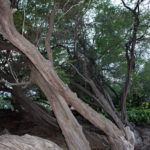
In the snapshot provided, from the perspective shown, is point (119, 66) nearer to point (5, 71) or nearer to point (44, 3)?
point (44, 3)

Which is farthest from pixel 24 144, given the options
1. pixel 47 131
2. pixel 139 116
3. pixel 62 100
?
pixel 139 116

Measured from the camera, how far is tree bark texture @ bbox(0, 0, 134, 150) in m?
3.36

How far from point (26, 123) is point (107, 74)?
3.74m

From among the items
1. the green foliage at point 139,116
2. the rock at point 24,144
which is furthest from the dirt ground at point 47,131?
the rock at point 24,144

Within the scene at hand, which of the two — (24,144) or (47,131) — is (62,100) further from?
(47,131)

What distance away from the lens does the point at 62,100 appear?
13.4 feet

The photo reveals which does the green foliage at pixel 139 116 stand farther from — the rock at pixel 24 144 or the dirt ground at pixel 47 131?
the rock at pixel 24 144

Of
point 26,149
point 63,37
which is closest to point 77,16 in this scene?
point 63,37

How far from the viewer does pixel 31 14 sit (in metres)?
5.39

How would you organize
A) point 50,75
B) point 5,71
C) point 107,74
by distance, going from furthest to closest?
point 107,74 → point 5,71 → point 50,75

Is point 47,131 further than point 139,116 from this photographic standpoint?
No

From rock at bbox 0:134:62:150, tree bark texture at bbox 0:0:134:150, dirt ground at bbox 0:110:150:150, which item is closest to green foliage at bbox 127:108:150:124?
dirt ground at bbox 0:110:150:150

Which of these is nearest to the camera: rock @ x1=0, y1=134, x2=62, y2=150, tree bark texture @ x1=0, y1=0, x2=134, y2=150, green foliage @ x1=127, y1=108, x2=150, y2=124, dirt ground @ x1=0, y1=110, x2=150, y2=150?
rock @ x1=0, y1=134, x2=62, y2=150

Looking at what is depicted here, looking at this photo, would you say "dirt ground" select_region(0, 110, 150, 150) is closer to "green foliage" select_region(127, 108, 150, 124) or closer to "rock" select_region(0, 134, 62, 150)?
"green foliage" select_region(127, 108, 150, 124)
